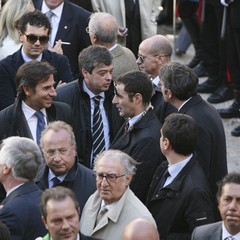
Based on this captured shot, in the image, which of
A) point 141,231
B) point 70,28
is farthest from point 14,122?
point 141,231

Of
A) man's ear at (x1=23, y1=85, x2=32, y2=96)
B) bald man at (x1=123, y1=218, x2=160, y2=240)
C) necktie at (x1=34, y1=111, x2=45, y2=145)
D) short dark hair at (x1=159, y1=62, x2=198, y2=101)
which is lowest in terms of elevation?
necktie at (x1=34, y1=111, x2=45, y2=145)

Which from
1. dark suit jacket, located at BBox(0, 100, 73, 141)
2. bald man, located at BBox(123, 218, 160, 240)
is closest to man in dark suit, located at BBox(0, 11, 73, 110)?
dark suit jacket, located at BBox(0, 100, 73, 141)

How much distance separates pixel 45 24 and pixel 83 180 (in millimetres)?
2289

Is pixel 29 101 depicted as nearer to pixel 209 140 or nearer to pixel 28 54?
pixel 28 54

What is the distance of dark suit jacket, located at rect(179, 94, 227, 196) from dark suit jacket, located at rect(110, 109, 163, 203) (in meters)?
0.39

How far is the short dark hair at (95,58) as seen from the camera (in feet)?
30.4

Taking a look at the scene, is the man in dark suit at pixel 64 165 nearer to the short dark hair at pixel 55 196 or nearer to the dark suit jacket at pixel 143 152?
the dark suit jacket at pixel 143 152

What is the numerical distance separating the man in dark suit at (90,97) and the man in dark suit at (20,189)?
1.59 m

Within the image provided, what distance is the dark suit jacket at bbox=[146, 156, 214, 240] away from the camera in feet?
25.4

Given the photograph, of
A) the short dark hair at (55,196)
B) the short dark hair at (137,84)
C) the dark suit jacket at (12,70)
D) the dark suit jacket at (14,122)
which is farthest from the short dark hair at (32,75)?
the short dark hair at (55,196)

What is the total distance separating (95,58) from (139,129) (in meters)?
1.01

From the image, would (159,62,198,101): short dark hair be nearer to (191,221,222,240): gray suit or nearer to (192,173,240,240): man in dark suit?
(192,173,240,240): man in dark suit

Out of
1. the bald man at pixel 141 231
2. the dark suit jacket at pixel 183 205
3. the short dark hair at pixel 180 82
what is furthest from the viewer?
the short dark hair at pixel 180 82

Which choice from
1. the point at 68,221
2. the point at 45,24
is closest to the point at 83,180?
the point at 68,221
